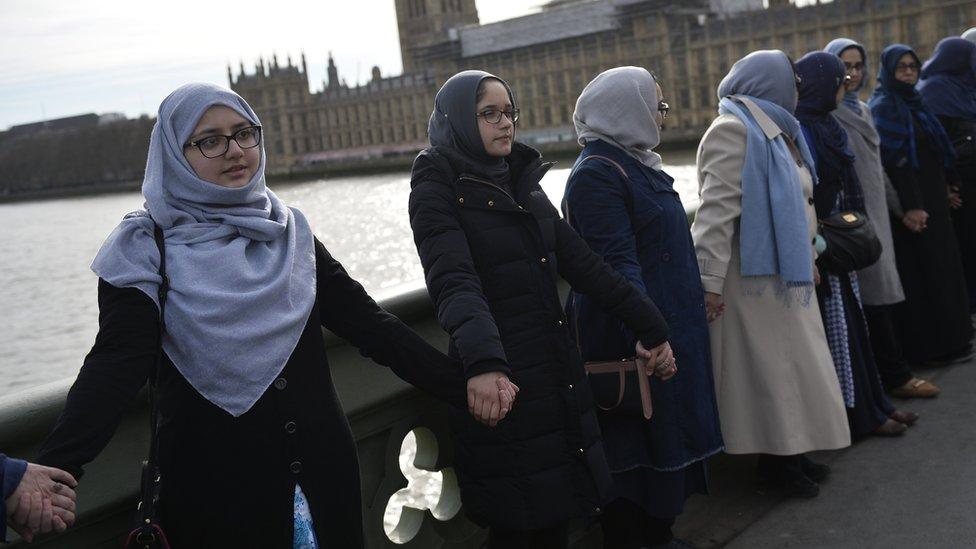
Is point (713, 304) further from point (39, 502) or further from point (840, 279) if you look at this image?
point (39, 502)

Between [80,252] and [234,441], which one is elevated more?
[234,441]

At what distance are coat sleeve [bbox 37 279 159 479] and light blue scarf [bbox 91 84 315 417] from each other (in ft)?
0.09

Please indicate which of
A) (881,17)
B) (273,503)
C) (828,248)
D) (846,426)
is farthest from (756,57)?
(881,17)

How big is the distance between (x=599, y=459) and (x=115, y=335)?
836mm

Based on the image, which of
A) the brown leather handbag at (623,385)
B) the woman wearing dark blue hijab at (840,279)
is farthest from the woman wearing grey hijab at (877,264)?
the brown leather handbag at (623,385)

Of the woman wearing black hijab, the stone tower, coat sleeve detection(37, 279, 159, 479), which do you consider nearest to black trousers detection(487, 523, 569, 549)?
the woman wearing black hijab

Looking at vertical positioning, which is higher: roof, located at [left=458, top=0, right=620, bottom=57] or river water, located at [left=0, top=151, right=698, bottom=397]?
roof, located at [left=458, top=0, right=620, bottom=57]

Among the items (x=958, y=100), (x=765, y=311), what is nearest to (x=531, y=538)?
(x=765, y=311)

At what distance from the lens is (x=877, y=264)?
3.36m

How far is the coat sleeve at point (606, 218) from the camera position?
208 cm

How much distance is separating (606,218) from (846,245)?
102cm

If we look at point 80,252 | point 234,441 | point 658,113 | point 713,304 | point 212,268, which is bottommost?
point 80,252

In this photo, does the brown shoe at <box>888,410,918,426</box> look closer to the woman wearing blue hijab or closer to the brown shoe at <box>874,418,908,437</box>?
the brown shoe at <box>874,418,908,437</box>

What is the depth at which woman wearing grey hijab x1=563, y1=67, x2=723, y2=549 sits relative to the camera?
214cm
